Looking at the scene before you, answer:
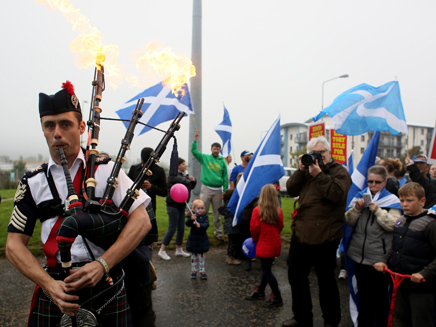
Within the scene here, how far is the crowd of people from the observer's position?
182 centimetres

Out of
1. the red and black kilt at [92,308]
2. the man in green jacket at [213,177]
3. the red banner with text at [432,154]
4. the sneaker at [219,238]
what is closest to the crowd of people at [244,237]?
the red and black kilt at [92,308]

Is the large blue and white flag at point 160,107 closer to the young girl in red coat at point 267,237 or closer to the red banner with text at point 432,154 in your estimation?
the young girl in red coat at point 267,237

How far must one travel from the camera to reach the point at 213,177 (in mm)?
7582

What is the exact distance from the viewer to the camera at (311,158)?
12.1ft

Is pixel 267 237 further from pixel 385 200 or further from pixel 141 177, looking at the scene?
pixel 141 177

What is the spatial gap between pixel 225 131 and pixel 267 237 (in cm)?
388

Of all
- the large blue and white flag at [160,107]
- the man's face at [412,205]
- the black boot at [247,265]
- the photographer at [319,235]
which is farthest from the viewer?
the large blue and white flag at [160,107]

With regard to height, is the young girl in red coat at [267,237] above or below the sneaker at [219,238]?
above

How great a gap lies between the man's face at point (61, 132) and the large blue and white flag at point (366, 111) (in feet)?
15.8

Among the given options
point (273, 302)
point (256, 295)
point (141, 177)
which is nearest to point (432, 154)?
point (273, 302)

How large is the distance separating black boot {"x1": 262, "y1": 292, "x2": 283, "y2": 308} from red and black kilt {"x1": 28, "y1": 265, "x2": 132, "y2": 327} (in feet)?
9.85

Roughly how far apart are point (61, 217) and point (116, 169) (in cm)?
39

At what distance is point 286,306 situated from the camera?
453cm

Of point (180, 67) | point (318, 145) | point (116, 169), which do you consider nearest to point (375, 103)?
point (318, 145)
